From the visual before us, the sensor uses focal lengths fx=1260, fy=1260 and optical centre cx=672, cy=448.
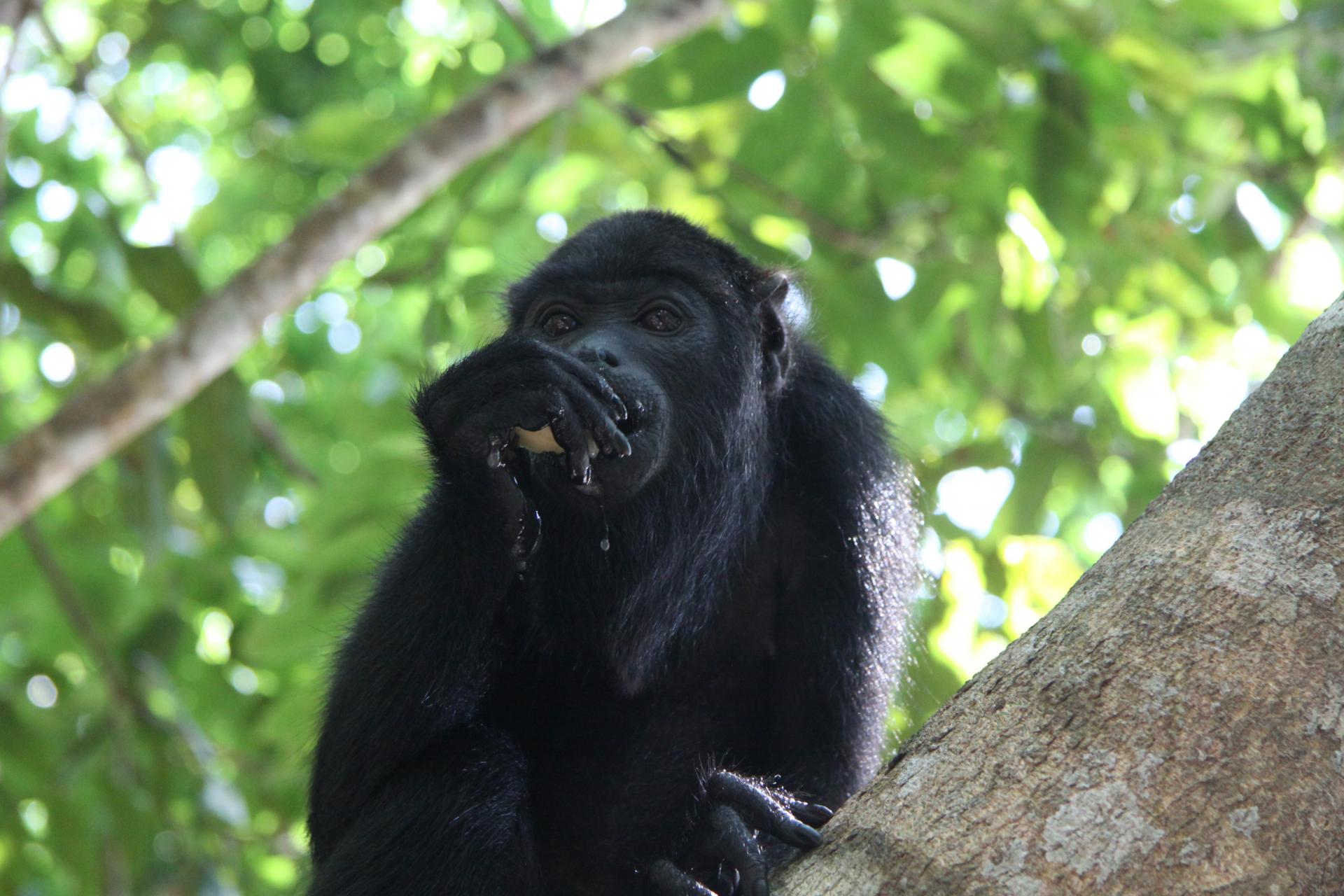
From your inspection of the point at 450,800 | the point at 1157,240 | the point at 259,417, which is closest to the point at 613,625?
the point at 450,800

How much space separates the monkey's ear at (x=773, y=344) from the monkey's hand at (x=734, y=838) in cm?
98

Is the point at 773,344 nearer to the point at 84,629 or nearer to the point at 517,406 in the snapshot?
the point at 517,406

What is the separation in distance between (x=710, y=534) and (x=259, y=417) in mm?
2337

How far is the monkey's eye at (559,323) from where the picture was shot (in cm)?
254

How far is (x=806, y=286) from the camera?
334 cm

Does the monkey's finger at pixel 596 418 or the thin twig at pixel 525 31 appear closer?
the monkey's finger at pixel 596 418

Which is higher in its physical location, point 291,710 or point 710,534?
point 710,534

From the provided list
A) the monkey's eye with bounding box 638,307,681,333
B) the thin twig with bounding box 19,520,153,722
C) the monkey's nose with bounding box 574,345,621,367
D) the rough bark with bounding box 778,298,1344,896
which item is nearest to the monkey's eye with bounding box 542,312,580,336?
the monkey's eye with bounding box 638,307,681,333

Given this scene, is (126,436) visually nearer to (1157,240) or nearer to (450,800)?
(450,800)

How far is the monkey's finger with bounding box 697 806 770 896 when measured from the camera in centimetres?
152

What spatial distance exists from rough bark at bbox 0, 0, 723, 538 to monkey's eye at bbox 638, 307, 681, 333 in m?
0.87

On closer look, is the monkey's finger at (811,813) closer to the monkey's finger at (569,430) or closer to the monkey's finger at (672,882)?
the monkey's finger at (672,882)

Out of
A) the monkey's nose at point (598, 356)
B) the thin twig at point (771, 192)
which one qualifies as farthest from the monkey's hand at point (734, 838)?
the thin twig at point (771, 192)

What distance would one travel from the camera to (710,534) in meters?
2.58
